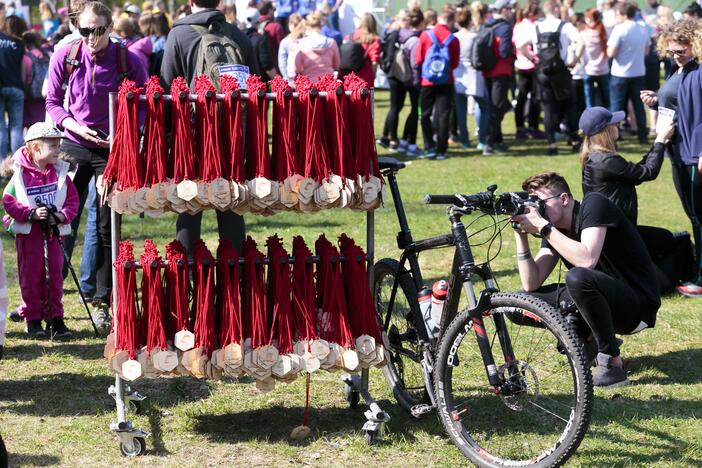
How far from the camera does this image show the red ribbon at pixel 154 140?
4.56 meters

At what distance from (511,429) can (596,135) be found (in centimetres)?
232

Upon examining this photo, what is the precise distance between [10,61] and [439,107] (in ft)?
18.4

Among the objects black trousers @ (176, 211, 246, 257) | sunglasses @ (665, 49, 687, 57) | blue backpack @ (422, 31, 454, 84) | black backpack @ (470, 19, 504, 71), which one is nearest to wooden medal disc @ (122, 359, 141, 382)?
black trousers @ (176, 211, 246, 257)

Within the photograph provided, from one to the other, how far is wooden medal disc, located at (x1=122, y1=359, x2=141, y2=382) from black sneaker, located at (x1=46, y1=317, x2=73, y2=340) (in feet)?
7.45

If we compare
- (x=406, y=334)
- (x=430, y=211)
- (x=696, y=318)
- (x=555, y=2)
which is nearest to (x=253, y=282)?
(x=406, y=334)

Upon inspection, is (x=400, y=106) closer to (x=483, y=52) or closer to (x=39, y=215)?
(x=483, y=52)

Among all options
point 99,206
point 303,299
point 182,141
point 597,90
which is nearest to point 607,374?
point 303,299

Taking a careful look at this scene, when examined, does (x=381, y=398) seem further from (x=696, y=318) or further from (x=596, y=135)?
(x=696, y=318)

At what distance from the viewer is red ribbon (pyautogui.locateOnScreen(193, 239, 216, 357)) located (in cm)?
470

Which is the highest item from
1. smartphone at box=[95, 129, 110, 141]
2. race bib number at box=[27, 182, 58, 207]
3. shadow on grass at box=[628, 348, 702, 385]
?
smartphone at box=[95, 129, 110, 141]

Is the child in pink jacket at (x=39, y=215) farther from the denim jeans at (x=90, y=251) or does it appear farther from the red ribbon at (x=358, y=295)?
the red ribbon at (x=358, y=295)

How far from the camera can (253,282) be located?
4754mm

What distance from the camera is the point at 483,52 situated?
14.5 meters

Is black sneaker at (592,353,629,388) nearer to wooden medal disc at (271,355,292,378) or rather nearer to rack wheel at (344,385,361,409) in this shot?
rack wheel at (344,385,361,409)
